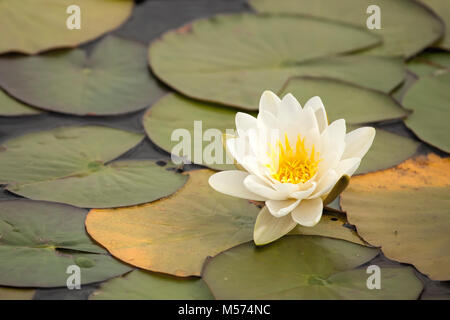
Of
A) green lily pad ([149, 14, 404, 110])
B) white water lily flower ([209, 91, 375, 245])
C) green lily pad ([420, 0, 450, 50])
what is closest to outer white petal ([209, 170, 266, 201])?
white water lily flower ([209, 91, 375, 245])

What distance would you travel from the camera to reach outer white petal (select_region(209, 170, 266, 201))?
72.5 inches

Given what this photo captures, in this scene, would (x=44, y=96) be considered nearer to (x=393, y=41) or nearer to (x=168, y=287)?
(x=168, y=287)

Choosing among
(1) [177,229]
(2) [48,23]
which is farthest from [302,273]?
(2) [48,23]

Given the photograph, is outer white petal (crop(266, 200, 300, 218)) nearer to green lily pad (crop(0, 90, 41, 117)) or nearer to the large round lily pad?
the large round lily pad

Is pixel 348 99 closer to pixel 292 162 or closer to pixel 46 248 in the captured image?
pixel 292 162

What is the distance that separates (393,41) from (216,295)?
1.83m

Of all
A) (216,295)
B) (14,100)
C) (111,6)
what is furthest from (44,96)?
(216,295)

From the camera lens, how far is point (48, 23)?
9.86ft

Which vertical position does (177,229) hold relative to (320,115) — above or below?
below

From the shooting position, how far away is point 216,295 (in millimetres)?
1668

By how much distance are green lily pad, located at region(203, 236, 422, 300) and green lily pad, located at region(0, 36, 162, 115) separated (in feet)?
3.41

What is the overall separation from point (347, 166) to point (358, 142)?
13 centimetres

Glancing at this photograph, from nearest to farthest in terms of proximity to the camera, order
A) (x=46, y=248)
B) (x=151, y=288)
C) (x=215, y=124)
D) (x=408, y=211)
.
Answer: (x=151, y=288) → (x=46, y=248) → (x=408, y=211) → (x=215, y=124)

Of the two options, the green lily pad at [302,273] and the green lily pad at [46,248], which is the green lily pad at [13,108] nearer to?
the green lily pad at [46,248]
